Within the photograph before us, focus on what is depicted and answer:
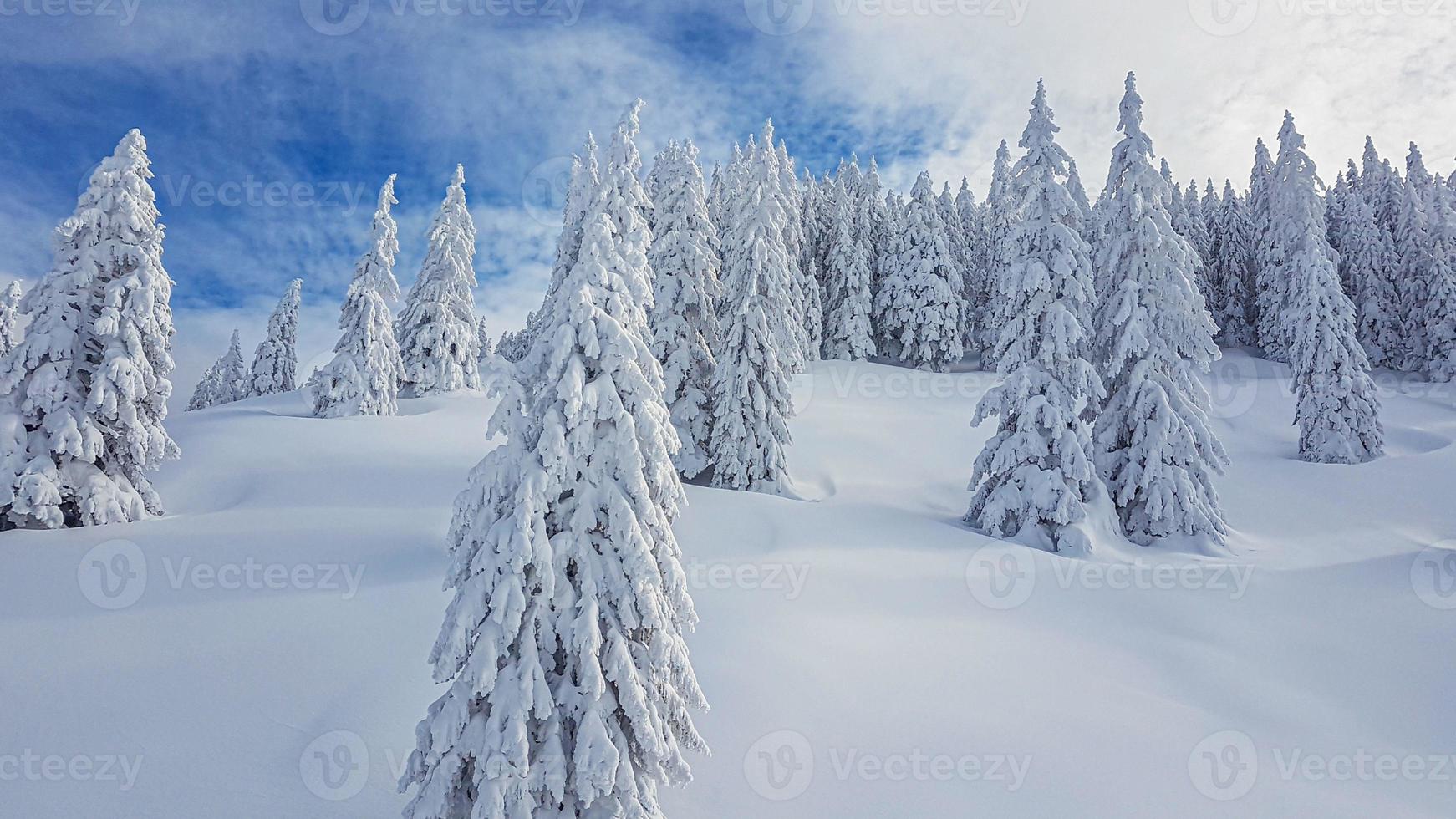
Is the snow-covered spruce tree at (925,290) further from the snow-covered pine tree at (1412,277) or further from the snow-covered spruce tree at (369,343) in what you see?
the snow-covered spruce tree at (369,343)

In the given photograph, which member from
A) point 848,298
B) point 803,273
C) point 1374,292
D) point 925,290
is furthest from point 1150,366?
point 1374,292

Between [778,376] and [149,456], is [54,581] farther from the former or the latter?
[778,376]

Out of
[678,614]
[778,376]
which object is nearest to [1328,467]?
[778,376]

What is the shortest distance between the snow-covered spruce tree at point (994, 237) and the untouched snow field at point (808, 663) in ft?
95.8

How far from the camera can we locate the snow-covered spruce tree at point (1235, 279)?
2085 inches

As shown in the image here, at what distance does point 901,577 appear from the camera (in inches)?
557

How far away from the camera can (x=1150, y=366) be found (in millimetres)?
20016

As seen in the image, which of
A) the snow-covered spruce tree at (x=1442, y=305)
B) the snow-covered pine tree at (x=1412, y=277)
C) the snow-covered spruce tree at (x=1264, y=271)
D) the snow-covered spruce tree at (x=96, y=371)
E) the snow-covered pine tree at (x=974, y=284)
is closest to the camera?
the snow-covered spruce tree at (x=96, y=371)

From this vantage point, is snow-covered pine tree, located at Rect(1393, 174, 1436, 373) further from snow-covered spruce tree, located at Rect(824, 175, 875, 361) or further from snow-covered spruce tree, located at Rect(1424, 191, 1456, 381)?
snow-covered spruce tree, located at Rect(824, 175, 875, 361)

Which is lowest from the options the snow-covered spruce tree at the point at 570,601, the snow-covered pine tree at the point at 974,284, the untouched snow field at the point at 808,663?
the untouched snow field at the point at 808,663

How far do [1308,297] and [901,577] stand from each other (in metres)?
27.6

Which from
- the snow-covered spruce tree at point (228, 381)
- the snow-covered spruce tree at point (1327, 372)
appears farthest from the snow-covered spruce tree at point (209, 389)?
the snow-covered spruce tree at point (1327, 372)

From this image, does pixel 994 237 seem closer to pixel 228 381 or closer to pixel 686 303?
pixel 686 303

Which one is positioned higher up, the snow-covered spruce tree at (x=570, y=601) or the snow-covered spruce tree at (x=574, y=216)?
the snow-covered spruce tree at (x=574, y=216)
